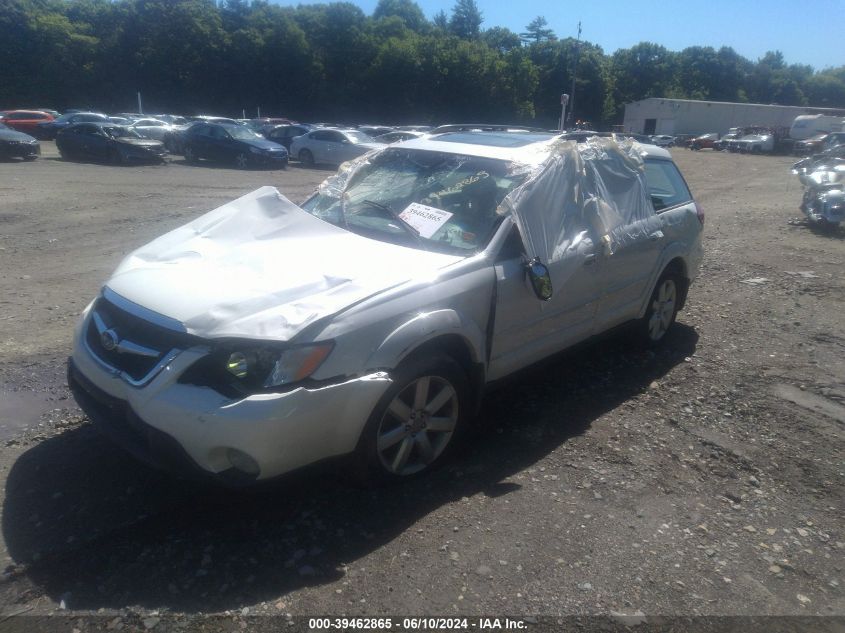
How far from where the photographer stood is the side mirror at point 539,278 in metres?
3.97

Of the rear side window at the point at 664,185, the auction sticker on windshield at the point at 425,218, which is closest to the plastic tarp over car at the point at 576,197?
the rear side window at the point at 664,185

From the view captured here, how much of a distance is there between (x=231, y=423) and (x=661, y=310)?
4.25 meters

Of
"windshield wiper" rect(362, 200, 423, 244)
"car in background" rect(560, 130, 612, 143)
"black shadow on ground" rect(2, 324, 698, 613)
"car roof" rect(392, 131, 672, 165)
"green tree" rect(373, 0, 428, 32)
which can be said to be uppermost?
"green tree" rect(373, 0, 428, 32)

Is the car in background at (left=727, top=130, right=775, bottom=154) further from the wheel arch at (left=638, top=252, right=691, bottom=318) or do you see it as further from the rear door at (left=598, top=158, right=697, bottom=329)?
the wheel arch at (left=638, top=252, right=691, bottom=318)

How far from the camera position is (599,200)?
4.73m

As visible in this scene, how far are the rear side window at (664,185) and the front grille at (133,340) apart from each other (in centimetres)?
405

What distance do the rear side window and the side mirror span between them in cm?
196

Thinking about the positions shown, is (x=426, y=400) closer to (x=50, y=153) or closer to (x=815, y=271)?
(x=815, y=271)

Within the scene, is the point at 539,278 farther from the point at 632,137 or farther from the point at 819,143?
the point at 819,143

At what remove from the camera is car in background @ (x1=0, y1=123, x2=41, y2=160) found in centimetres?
2017

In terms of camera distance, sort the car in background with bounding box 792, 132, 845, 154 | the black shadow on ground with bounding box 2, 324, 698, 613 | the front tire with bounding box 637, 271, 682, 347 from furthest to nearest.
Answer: the car in background with bounding box 792, 132, 845, 154, the front tire with bounding box 637, 271, 682, 347, the black shadow on ground with bounding box 2, 324, 698, 613

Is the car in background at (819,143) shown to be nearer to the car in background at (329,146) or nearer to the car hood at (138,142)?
the car in background at (329,146)

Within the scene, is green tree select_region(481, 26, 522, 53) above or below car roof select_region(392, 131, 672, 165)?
above

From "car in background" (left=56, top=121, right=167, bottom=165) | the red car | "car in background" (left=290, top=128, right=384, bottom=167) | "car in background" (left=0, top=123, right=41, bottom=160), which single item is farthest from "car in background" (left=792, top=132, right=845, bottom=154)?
the red car
